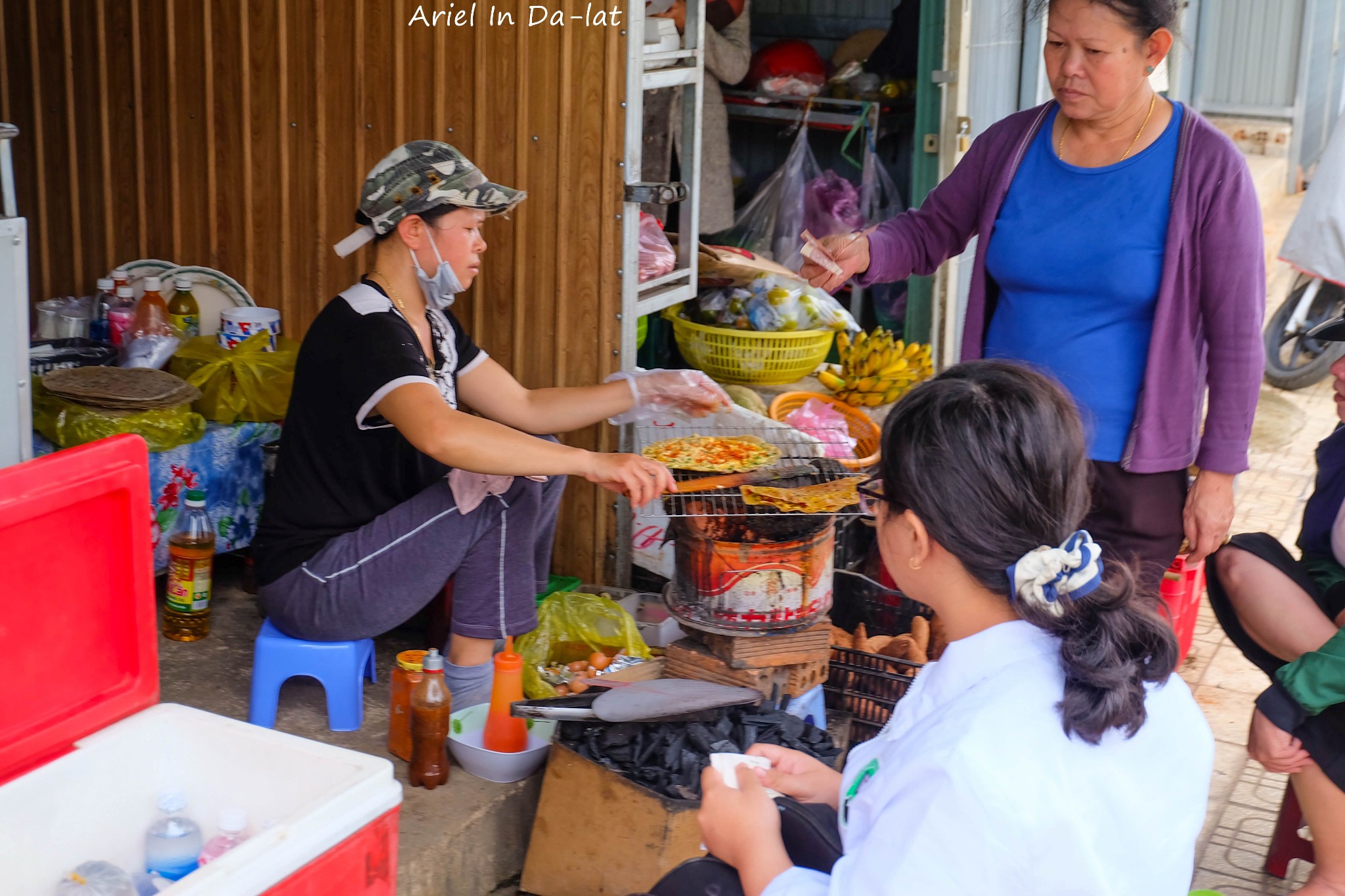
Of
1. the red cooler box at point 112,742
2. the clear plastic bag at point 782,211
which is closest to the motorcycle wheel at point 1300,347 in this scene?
the clear plastic bag at point 782,211

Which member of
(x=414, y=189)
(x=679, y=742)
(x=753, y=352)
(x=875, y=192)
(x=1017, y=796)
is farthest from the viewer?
(x=875, y=192)

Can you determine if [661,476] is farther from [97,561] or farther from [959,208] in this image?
[97,561]

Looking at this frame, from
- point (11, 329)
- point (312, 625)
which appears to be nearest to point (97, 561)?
point (11, 329)

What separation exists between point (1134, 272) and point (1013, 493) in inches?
53.4

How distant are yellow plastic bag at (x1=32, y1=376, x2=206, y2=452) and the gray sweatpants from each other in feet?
2.79

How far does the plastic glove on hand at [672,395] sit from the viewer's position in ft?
11.7

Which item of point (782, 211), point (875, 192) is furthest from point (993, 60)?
point (782, 211)

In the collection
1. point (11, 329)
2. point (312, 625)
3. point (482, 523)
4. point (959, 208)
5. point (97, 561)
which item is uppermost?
point (959, 208)

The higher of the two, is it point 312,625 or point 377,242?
point 377,242

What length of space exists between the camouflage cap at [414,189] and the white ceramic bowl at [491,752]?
1.19m

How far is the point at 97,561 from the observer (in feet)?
6.87

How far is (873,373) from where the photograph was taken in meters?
4.83

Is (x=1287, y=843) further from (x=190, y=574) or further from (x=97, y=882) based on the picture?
(x=190, y=574)

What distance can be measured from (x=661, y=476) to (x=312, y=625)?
3.13 ft
